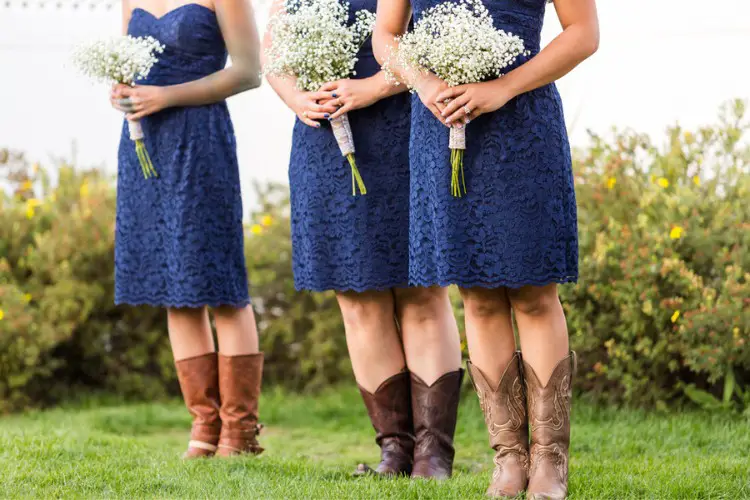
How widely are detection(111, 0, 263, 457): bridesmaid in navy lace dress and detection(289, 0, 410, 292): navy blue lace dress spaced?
65 cm

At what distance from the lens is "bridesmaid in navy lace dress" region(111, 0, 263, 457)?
397 cm

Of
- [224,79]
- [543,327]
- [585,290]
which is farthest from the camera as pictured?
[585,290]

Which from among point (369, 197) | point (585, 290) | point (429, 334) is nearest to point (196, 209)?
point (369, 197)

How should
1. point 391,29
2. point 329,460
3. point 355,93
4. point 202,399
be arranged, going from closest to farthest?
point 391,29
point 355,93
point 202,399
point 329,460

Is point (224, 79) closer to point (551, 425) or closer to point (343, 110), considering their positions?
point (343, 110)

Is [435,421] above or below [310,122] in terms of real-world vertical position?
below

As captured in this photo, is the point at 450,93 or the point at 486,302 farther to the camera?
the point at 486,302

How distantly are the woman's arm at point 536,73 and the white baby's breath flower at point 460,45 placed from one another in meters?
0.04

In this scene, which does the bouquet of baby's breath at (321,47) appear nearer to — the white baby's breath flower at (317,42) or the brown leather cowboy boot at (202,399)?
the white baby's breath flower at (317,42)

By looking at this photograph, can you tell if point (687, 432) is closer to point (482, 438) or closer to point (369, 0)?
point (482, 438)

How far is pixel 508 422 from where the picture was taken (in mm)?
3100

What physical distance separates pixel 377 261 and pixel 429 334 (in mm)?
329

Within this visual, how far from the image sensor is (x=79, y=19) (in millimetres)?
7797

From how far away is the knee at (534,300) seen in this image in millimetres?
3016
